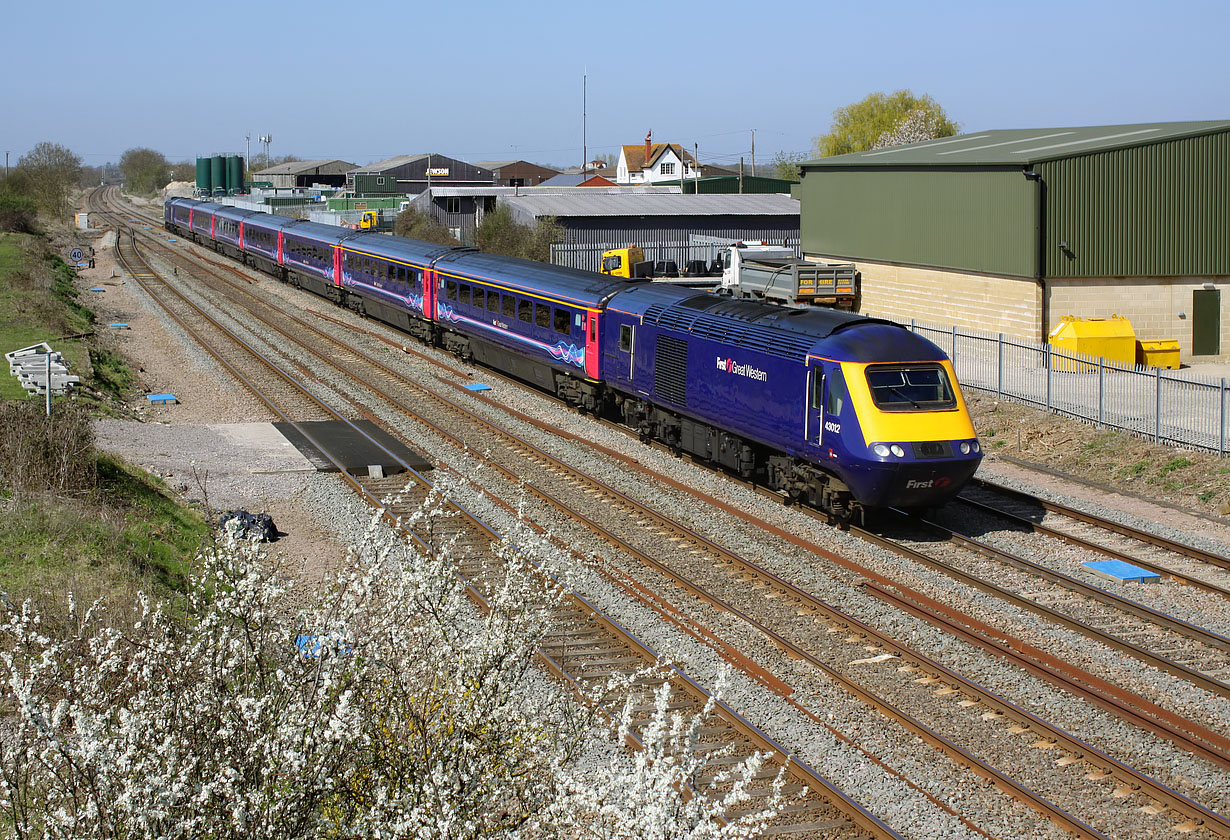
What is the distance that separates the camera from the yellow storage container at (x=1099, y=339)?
30078mm

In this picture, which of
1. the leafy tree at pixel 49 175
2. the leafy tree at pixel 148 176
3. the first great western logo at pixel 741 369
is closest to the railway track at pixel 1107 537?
the first great western logo at pixel 741 369

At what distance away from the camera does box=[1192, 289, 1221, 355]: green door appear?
3316 centimetres

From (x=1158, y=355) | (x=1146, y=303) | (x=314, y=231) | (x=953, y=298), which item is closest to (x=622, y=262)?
(x=314, y=231)

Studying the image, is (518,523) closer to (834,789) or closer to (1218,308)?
(834,789)

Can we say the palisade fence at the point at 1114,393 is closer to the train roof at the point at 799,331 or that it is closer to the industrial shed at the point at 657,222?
the train roof at the point at 799,331

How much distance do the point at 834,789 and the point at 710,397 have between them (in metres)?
10.5

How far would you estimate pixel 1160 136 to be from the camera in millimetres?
32781

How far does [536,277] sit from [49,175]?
8221cm

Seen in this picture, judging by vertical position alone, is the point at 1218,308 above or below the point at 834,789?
above

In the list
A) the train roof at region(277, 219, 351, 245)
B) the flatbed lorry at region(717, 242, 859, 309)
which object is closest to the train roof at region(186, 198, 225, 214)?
the train roof at region(277, 219, 351, 245)

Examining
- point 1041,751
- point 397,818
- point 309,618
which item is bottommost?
point 1041,751

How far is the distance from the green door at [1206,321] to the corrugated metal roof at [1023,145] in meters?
4.63

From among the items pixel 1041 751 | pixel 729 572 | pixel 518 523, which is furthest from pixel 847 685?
pixel 518 523

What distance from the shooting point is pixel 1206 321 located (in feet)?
109
